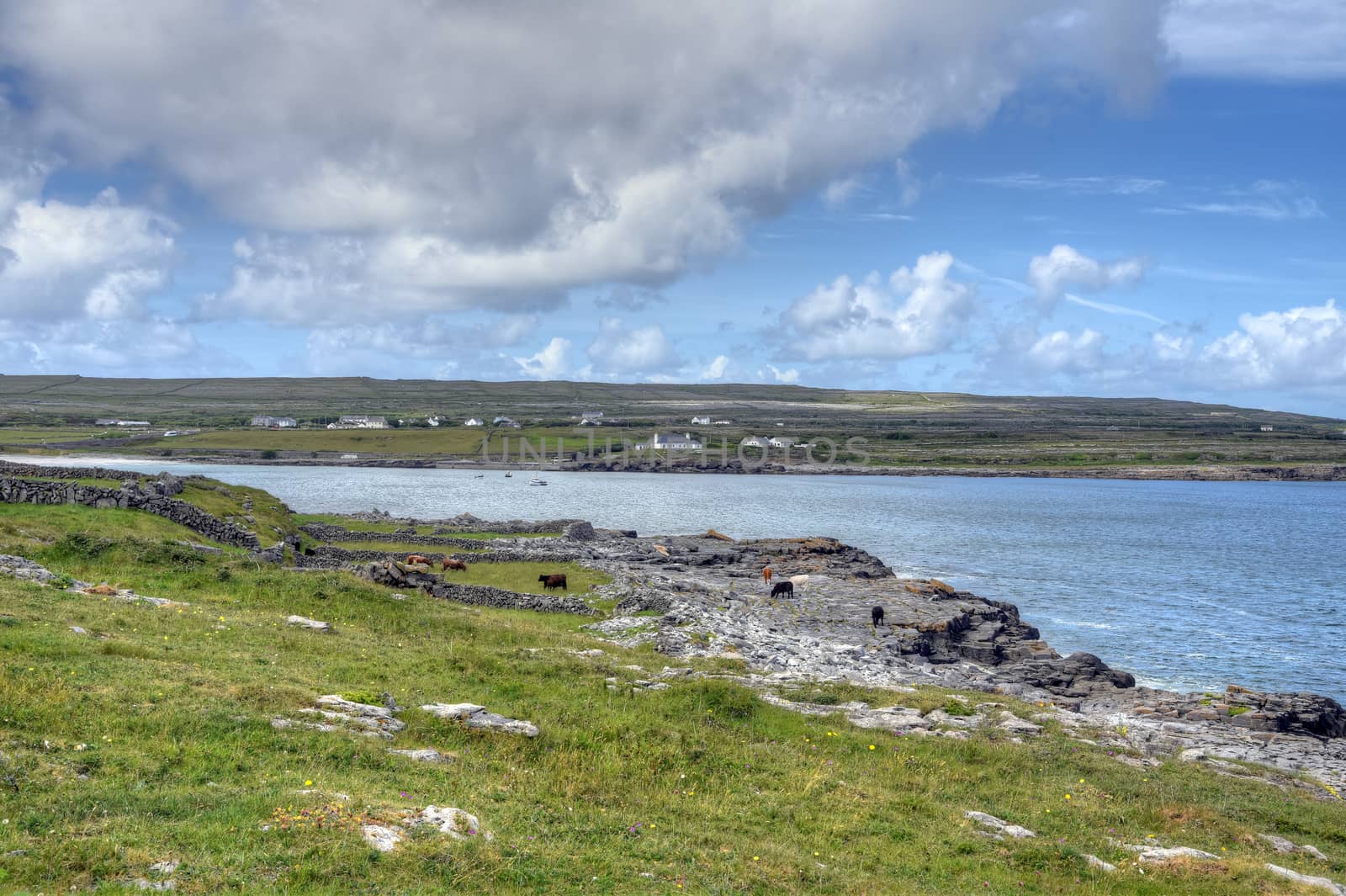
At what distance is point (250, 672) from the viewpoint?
1769 centimetres

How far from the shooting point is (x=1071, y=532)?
320 ft

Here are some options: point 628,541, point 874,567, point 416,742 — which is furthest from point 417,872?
point 628,541

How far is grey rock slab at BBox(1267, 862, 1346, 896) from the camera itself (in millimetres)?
13234

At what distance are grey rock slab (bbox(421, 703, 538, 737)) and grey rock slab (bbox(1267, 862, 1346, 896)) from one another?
12.5m

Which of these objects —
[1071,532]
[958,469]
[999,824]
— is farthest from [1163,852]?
[958,469]

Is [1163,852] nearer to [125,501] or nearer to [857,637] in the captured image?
[857,637]

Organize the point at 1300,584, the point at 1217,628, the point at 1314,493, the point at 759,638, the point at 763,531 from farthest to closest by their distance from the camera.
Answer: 1. the point at 1314,493
2. the point at 763,531
3. the point at 1300,584
4. the point at 1217,628
5. the point at 759,638

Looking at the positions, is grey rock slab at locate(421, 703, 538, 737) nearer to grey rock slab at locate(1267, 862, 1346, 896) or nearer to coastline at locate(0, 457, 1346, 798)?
coastline at locate(0, 457, 1346, 798)

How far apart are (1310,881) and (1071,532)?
91080 millimetres

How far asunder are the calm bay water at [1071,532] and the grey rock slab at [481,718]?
30.7 m

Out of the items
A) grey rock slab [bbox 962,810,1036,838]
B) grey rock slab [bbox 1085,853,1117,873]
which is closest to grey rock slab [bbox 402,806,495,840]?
grey rock slab [bbox 962,810,1036,838]

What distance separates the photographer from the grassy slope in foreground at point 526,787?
10633 millimetres

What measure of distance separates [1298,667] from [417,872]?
4398 cm

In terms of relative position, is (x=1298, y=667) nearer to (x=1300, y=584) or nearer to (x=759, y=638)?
(x=759, y=638)
